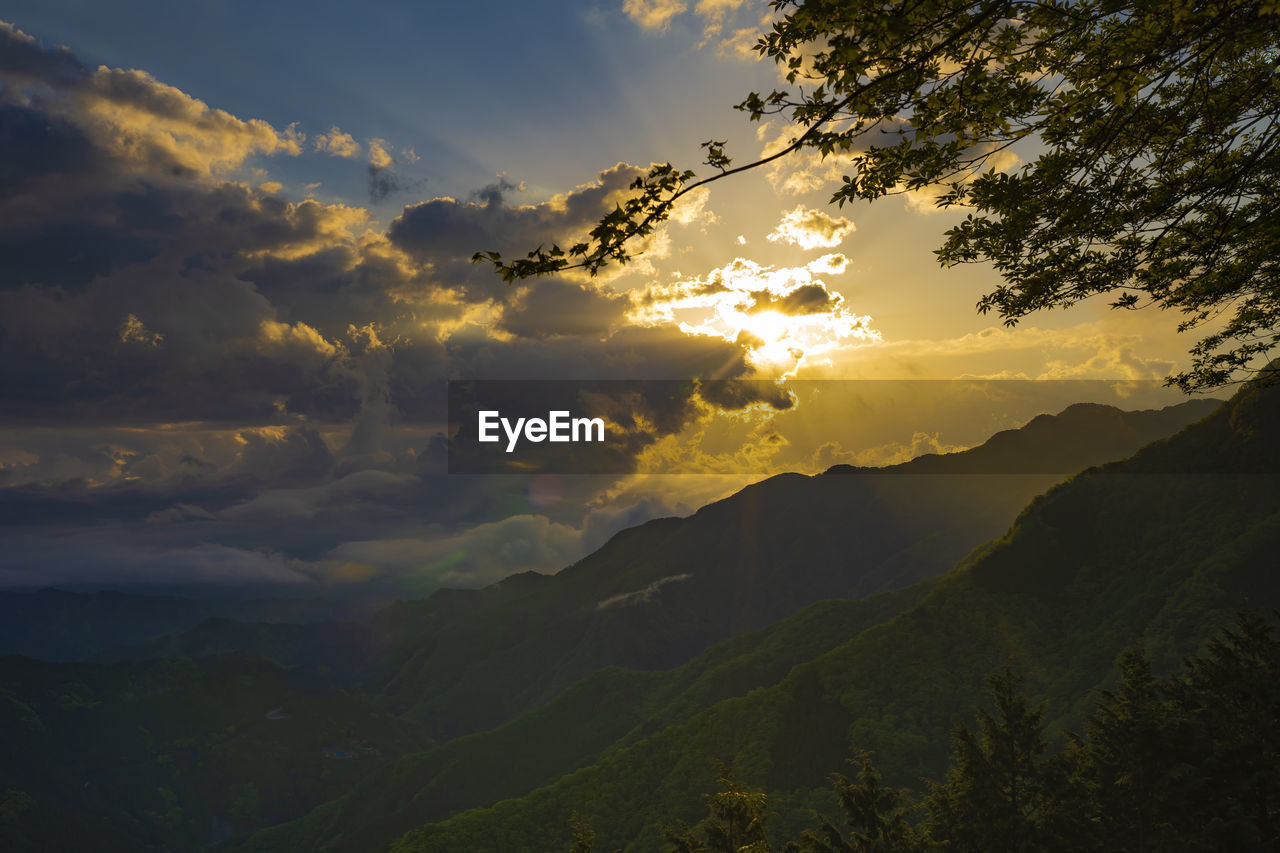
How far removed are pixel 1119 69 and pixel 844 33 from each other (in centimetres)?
377

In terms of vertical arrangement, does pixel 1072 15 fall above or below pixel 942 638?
above

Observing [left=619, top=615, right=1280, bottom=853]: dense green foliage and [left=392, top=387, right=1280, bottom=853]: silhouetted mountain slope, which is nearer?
[left=619, top=615, right=1280, bottom=853]: dense green foliage

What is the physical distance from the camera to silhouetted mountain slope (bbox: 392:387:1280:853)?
11856 centimetres

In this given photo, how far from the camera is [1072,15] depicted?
739 cm

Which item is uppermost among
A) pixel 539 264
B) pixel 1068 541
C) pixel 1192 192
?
pixel 1192 192

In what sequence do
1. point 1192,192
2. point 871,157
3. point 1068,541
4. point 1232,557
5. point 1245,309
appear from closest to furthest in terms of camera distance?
point 871,157, point 1192,192, point 1245,309, point 1232,557, point 1068,541

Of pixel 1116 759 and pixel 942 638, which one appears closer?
pixel 1116 759

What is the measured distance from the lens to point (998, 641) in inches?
5408

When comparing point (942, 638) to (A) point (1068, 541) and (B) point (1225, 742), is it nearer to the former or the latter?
(A) point (1068, 541)

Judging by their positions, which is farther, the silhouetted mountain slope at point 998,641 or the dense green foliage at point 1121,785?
the silhouetted mountain slope at point 998,641

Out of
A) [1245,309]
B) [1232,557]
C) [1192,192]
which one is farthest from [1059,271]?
[1232,557]

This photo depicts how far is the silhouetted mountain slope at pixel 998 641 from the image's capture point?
119m

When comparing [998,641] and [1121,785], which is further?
[998,641]

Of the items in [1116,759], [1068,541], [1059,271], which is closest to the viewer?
[1059,271]
